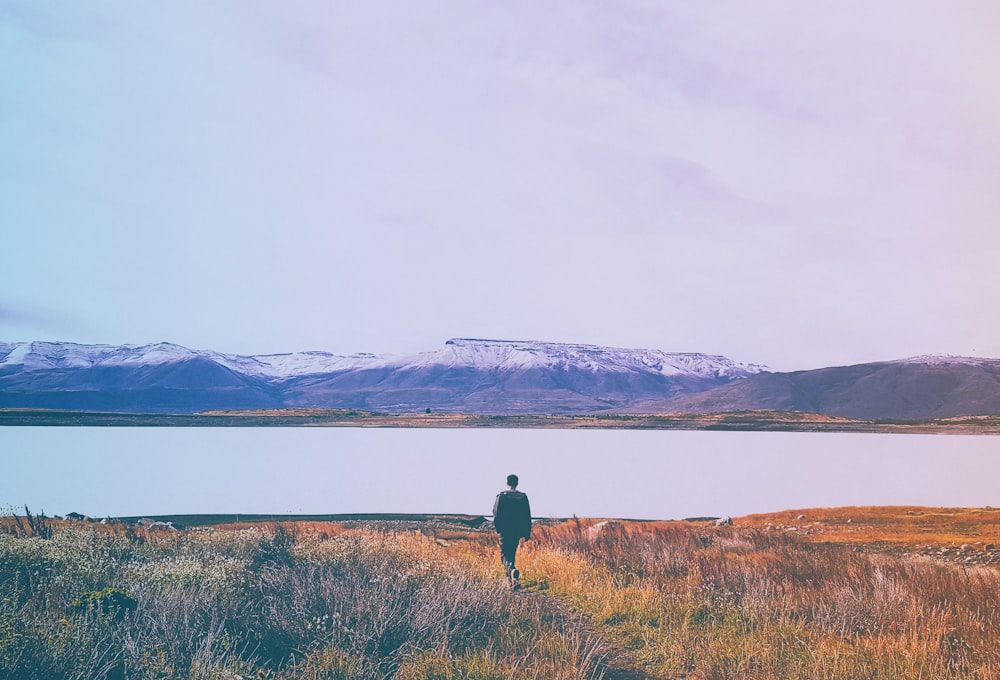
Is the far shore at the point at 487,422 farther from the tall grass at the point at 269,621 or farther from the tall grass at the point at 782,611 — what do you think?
the tall grass at the point at 269,621

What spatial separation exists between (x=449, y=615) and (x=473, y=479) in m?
41.8

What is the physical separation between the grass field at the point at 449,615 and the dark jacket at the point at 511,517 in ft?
2.60

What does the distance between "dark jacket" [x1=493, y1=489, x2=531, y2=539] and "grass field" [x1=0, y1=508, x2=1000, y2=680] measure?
2.60ft

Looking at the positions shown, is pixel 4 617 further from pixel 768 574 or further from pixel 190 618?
pixel 768 574

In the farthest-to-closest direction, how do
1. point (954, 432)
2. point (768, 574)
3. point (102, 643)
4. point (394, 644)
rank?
1. point (954, 432)
2. point (768, 574)
3. point (394, 644)
4. point (102, 643)

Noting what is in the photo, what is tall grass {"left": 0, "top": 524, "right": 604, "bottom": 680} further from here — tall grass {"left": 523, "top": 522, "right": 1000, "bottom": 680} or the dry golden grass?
the dry golden grass

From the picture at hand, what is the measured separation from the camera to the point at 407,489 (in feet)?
138

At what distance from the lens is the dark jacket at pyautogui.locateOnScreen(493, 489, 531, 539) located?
13773mm

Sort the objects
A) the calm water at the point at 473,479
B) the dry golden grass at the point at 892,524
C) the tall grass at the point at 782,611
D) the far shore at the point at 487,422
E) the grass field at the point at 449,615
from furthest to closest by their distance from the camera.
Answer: the far shore at the point at 487,422
the calm water at the point at 473,479
the dry golden grass at the point at 892,524
the tall grass at the point at 782,611
the grass field at the point at 449,615

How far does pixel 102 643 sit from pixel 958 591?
449 inches

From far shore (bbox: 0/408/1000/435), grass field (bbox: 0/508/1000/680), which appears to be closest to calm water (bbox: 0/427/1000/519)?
grass field (bbox: 0/508/1000/680)

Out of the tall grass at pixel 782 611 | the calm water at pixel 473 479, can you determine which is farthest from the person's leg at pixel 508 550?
the calm water at pixel 473 479

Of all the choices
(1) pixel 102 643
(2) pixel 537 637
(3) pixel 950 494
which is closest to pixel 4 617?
(1) pixel 102 643

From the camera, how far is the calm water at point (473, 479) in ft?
124
